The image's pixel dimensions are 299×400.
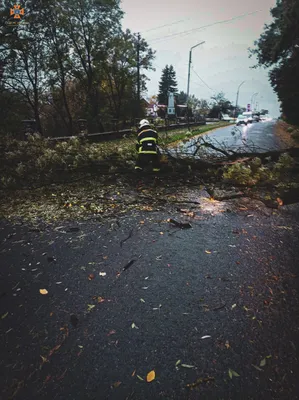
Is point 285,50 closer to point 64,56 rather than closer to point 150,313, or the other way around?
point 64,56

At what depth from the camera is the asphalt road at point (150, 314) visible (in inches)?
67.0

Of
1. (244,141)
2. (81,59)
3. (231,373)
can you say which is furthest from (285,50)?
(231,373)

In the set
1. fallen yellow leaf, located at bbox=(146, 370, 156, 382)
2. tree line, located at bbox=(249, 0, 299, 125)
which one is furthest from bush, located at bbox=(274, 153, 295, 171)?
tree line, located at bbox=(249, 0, 299, 125)

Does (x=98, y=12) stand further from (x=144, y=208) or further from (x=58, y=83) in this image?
(x=144, y=208)

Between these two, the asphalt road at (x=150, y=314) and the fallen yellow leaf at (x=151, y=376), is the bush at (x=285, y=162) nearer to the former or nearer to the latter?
the asphalt road at (x=150, y=314)

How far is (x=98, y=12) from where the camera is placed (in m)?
21.5

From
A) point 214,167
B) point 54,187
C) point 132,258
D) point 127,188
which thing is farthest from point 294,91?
point 132,258

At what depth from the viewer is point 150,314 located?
2295mm

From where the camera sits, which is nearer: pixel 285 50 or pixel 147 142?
pixel 147 142

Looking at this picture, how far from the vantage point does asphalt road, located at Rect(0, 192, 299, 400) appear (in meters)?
1.70

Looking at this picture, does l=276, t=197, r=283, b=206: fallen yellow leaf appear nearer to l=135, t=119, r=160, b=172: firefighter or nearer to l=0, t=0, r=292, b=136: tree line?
l=135, t=119, r=160, b=172: firefighter

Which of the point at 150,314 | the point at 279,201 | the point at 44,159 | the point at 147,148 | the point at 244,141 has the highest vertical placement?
the point at 147,148

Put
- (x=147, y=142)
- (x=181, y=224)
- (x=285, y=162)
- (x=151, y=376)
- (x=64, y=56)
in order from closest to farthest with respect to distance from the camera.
A: (x=151, y=376) → (x=181, y=224) → (x=285, y=162) → (x=147, y=142) → (x=64, y=56)

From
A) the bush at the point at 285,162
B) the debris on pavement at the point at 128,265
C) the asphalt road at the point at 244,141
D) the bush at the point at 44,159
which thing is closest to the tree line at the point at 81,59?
the asphalt road at the point at 244,141
